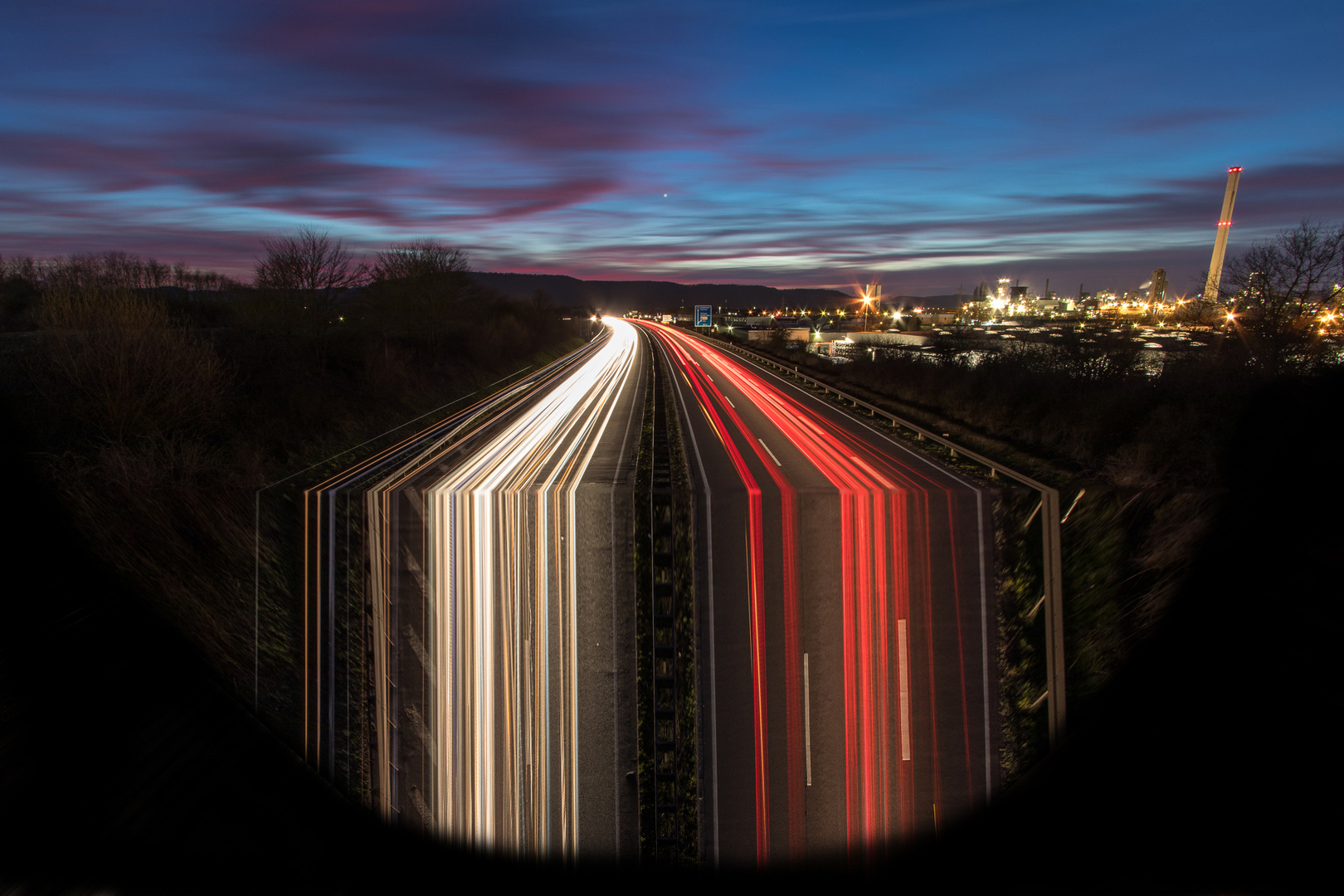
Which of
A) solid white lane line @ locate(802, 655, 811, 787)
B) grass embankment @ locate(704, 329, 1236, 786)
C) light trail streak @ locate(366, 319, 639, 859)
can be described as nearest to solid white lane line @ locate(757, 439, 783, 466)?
grass embankment @ locate(704, 329, 1236, 786)

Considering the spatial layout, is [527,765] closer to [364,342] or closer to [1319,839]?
[1319,839]

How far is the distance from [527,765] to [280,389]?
18420 mm

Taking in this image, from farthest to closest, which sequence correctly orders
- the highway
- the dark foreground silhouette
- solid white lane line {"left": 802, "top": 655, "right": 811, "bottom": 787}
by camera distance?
solid white lane line {"left": 802, "top": 655, "right": 811, "bottom": 787} → the highway → the dark foreground silhouette

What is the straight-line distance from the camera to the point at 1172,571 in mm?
8461

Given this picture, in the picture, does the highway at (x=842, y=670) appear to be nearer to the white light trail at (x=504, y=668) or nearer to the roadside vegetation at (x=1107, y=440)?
the roadside vegetation at (x=1107, y=440)

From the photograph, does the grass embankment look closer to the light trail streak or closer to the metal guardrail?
the metal guardrail

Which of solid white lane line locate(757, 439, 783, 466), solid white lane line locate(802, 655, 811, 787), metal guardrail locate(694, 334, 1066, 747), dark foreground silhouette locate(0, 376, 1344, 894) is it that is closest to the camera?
dark foreground silhouette locate(0, 376, 1344, 894)

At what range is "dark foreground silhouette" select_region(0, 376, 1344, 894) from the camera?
6867mm

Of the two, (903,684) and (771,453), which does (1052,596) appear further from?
(771,453)

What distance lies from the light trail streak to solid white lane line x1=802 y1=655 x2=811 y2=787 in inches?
123

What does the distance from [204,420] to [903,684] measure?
56.9 ft

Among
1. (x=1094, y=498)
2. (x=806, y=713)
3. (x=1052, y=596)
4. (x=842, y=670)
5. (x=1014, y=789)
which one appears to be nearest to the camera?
(x=1014, y=789)

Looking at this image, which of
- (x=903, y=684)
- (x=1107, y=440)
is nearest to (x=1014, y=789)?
(x=903, y=684)

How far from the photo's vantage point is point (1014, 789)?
309 inches
